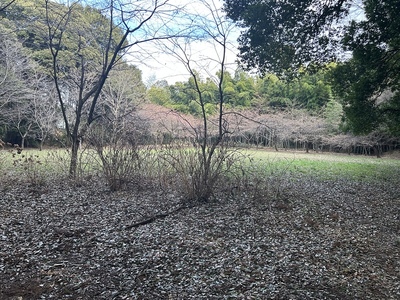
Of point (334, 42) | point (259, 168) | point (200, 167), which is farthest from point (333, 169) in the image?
point (200, 167)

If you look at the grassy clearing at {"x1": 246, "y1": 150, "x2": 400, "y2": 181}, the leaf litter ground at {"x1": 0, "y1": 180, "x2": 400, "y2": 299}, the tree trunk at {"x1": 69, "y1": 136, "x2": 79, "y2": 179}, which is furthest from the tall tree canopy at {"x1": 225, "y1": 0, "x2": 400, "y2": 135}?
the tree trunk at {"x1": 69, "y1": 136, "x2": 79, "y2": 179}

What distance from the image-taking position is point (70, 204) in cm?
423

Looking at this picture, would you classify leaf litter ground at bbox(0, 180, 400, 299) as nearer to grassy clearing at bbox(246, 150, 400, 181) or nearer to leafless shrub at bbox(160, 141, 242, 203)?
leafless shrub at bbox(160, 141, 242, 203)

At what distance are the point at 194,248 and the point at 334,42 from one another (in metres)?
5.83

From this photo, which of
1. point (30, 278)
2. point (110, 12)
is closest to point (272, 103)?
point (110, 12)

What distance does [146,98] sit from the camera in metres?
18.1

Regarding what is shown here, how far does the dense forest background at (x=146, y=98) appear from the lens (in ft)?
21.9

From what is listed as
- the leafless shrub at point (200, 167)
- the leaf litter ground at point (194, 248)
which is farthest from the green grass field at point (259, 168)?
the leaf litter ground at point (194, 248)

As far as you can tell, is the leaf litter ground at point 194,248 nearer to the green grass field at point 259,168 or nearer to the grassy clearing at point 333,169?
the green grass field at point 259,168

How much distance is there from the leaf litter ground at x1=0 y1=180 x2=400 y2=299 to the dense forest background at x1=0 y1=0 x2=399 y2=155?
1.57m

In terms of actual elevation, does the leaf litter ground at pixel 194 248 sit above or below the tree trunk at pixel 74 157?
below

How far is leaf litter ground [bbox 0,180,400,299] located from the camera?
6.88 ft

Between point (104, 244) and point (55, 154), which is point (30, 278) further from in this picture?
point (55, 154)

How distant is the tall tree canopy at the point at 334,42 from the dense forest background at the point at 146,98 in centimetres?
15
